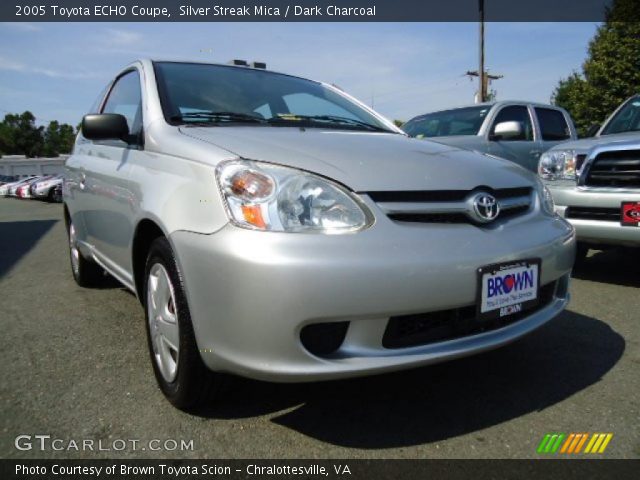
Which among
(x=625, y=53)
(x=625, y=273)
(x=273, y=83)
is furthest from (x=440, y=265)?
(x=625, y=53)

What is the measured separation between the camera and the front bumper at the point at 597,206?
3418 mm

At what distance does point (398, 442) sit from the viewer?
1.75 metres

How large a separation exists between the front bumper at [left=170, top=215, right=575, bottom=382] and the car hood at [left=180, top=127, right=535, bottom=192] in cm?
20

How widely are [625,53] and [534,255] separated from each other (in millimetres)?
24302

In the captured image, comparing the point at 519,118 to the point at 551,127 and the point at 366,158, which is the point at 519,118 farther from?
the point at 366,158

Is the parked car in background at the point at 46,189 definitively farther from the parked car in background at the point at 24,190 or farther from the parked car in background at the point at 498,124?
the parked car in background at the point at 498,124

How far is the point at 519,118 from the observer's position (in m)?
6.55

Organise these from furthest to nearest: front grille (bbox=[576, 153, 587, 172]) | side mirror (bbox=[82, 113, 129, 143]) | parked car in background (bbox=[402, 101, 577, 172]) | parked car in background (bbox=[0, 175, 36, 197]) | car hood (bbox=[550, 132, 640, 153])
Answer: parked car in background (bbox=[0, 175, 36, 197]), parked car in background (bbox=[402, 101, 577, 172]), front grille (bbox=[576, 153, 587, 172]), car hood (bbox=[550, 132, 640, 153]), side mirror (bbox=[82, 113, 129, 143])

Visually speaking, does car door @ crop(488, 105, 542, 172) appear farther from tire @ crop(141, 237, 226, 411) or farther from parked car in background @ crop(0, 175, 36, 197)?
parked car in background @ crop(0, 175, 36, 197)

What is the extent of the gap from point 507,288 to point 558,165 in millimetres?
2618

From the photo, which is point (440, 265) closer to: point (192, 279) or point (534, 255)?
point (534, 255)

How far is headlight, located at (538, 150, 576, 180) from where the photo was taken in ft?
12.8

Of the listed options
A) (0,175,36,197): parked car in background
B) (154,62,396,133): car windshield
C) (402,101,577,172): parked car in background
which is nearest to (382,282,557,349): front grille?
(154,62,396,133): car windshield

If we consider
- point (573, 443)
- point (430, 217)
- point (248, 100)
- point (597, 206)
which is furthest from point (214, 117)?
point (597, 206)
